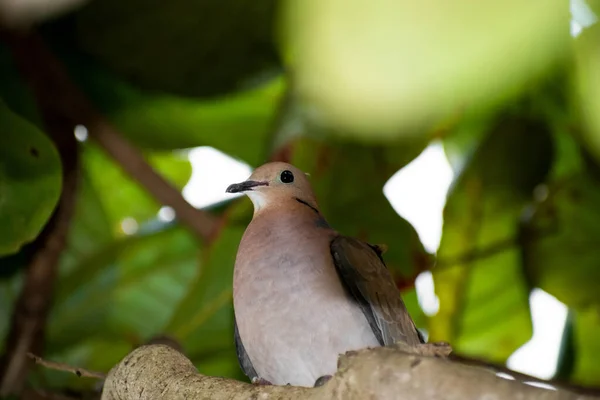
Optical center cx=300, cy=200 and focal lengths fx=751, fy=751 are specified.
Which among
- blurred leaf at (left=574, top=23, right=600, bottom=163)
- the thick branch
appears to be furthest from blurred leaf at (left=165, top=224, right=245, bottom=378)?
blurred leaf at (left=574, top=23, right=600, bottom=163)

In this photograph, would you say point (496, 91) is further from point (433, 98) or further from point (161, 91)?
point (161, 91)

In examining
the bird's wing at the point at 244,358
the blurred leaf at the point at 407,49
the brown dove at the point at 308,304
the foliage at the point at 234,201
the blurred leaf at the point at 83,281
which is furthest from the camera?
the blurred leaf at the point at 83,281

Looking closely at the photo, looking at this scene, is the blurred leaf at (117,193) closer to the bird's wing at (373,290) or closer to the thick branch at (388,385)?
the bird's wing at (373,290)

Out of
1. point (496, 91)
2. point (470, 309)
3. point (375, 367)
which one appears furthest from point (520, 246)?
point (496, 91)

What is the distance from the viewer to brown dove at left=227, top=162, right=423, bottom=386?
100 cm

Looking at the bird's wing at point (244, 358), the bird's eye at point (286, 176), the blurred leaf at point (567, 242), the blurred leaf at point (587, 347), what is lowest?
the blurred leaf at point (587, 347)

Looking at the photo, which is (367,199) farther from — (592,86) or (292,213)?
(592,86)

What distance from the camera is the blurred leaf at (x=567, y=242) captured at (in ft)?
5.63

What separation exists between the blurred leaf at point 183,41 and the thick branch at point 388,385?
979mm

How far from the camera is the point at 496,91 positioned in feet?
1.04

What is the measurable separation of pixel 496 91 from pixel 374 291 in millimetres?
751

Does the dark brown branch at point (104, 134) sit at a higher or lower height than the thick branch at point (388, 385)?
higher

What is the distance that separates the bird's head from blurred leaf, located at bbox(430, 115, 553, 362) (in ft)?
2.02

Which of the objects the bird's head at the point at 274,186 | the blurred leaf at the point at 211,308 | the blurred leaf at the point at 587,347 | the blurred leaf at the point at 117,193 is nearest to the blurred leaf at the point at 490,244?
the blurred leaf at the point at 587,347
